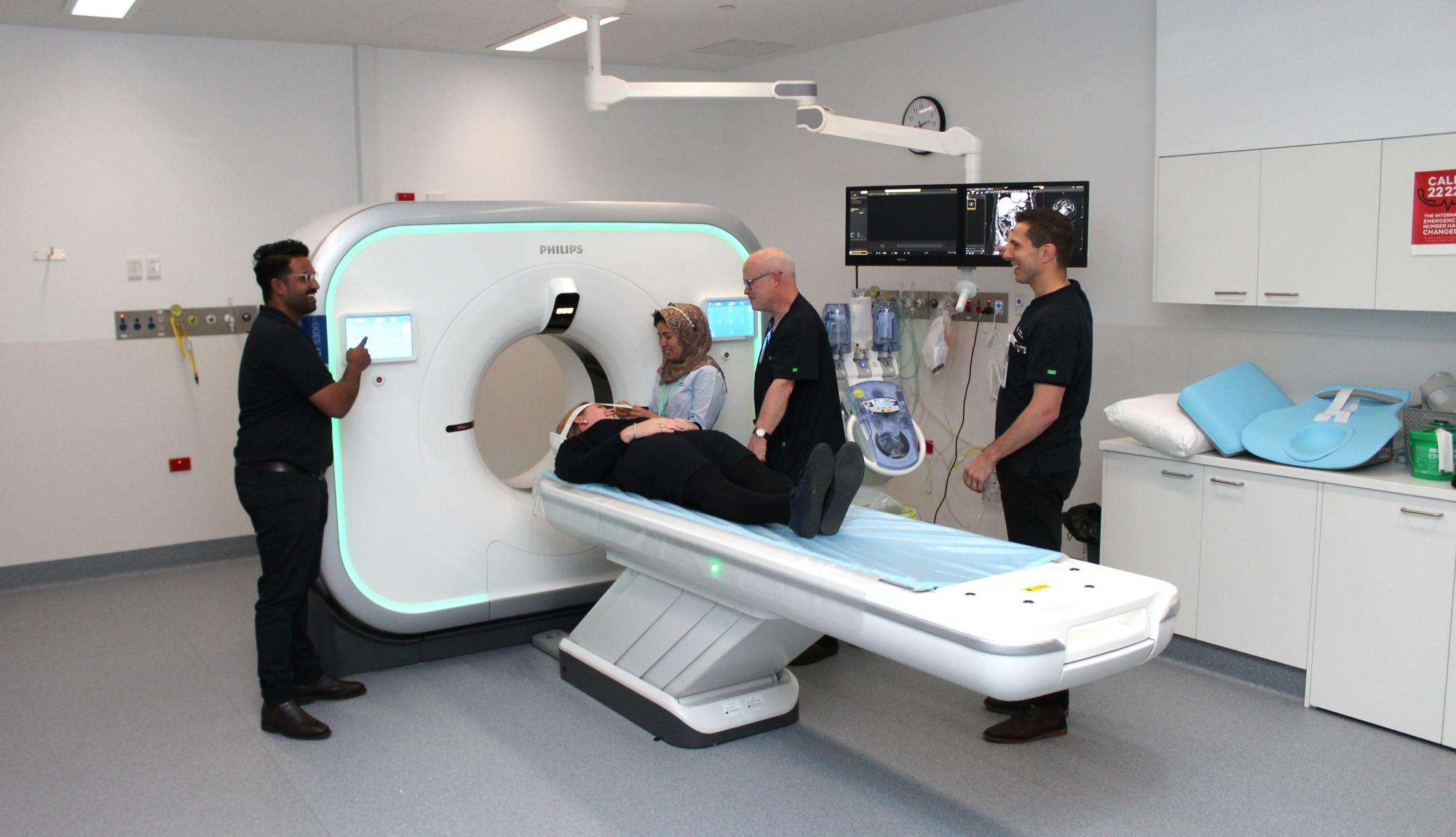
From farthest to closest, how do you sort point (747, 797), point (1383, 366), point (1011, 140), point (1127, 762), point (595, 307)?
point (1011, 140) → point (595, 307) → point (1383, 366) → point (1127, 762) → point (747, 797)

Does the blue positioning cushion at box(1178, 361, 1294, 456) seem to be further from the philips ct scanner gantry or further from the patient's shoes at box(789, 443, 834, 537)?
the philips ct scanner gantry

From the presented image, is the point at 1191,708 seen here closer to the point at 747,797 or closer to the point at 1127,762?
the point at 1127,762

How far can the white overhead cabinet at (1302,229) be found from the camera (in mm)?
3316

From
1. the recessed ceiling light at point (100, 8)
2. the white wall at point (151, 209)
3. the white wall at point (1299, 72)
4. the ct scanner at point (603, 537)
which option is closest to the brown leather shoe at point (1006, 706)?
the ct scanner at point (603, 537)

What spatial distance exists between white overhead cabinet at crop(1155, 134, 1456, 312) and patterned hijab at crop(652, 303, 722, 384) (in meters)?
1.63

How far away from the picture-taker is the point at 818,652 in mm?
3893

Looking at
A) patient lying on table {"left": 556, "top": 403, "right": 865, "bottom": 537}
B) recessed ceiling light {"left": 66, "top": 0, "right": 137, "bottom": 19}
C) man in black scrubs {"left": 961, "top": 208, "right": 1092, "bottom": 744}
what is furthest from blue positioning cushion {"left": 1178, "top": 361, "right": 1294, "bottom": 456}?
recessed ceiling light {"left": 66, "top": 0, "right": 137, "bottom": 19}

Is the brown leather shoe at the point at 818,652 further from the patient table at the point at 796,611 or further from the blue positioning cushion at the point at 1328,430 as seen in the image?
the blue positioning cushion at the point at 1328,430

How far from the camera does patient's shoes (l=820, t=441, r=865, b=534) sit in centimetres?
284

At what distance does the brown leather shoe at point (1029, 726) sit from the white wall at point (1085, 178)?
5.07ft

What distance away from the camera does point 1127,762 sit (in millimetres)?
3090

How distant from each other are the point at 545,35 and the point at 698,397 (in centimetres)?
239

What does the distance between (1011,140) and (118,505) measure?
4292mm

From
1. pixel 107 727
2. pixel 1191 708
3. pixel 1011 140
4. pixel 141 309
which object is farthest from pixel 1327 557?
pixel 141 309
